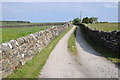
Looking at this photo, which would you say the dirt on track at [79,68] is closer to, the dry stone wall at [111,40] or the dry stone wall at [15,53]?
the dry stone wall at [15,53]

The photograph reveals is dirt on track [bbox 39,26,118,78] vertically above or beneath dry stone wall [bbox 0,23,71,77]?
beneath

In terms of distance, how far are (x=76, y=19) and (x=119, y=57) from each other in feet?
226

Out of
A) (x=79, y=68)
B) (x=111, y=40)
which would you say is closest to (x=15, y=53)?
(x=79, y=68)

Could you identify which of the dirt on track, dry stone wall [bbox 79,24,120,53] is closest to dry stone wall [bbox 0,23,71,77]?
the dirt on track

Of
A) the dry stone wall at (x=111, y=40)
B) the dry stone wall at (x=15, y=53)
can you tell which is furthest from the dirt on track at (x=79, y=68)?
the dry stone wall at (x=111, y=40)

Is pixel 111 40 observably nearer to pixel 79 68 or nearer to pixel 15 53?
pixel 79 68

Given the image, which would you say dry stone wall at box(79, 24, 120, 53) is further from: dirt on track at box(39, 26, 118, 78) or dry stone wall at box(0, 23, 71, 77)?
dry stone wall at box(0, 23, 71, 77)

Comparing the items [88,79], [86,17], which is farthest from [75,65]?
[86,17]

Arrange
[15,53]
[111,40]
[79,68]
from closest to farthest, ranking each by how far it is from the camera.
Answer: [15,53] → [79,68] → [111,40]

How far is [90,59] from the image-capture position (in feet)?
28.7

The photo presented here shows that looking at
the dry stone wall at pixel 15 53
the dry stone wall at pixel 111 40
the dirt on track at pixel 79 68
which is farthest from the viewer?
the dry stone wall at pixel 111 40

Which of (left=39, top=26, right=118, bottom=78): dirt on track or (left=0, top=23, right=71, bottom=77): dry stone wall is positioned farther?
(left=39, top=26, right=118, bottom=78): dirt on track

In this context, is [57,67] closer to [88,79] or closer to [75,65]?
[75,65]

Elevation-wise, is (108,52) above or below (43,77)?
above
